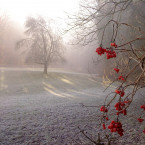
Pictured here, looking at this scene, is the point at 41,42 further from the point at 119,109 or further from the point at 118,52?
the point at 119,109

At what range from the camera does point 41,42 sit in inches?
498

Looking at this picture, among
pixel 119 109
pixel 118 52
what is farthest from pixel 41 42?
pixel 119 109

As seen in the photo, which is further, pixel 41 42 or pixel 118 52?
pixel 41 42

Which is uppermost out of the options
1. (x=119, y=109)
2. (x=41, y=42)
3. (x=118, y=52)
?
(x=41, y=42)

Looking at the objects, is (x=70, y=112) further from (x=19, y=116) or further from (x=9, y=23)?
(x=9, y=23)

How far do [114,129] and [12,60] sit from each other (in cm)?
2100

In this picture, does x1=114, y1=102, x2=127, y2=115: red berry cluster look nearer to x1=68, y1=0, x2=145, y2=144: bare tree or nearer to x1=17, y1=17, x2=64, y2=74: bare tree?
x1=68, y1=0, x2=145, y2=144: bare tree

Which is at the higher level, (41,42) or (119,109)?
(41,42)

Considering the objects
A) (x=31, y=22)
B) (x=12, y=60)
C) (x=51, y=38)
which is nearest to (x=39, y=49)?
(x=51, y=38)

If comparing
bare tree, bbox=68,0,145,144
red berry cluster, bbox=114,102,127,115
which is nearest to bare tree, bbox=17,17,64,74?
bare tree, bbox=68,0,145,144

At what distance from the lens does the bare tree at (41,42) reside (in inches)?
486

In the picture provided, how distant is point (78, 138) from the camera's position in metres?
2.44

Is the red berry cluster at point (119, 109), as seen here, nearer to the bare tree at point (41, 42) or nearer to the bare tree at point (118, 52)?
the bare tree at point (118, 52)

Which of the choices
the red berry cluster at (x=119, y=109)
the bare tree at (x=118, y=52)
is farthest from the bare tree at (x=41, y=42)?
the red berry cluster at (x=119, y=109)
